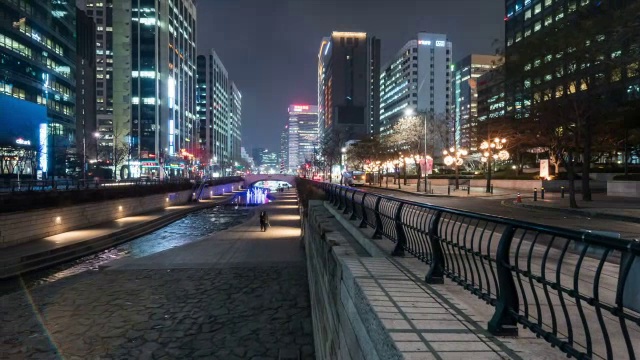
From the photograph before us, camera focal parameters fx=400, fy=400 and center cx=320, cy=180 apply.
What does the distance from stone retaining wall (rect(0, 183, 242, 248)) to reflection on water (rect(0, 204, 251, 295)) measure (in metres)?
4.61

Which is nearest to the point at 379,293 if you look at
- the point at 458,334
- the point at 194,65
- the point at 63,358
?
the point at 458,334

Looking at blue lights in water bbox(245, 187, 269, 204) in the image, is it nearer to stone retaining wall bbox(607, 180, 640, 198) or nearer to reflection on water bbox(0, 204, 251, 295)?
reflection on water bbox(0, 204, 251, 295)

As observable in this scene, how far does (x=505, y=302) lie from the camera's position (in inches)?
147

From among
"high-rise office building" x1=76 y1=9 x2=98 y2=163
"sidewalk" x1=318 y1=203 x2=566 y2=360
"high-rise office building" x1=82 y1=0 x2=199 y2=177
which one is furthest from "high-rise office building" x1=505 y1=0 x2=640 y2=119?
"high-rise office building" x1=82 y1=0 x2=199 y2=177

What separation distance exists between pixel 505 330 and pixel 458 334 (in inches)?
16.8

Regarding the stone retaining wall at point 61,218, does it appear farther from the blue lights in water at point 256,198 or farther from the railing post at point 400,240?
the blue lights in water at point 256,198

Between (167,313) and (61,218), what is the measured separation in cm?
1935

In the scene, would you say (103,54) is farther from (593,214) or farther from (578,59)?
(593,214)

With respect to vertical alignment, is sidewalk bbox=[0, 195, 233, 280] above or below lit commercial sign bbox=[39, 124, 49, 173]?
below

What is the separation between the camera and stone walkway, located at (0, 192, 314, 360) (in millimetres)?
12156

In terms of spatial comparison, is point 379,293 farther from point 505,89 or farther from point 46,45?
point 46,45

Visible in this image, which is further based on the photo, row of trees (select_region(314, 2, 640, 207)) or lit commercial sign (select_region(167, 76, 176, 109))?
lit commercial sign (select_region(167, 76, 176, 109))

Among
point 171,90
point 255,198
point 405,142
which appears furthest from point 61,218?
point 171,90

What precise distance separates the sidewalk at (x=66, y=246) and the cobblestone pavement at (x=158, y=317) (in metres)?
2.94
